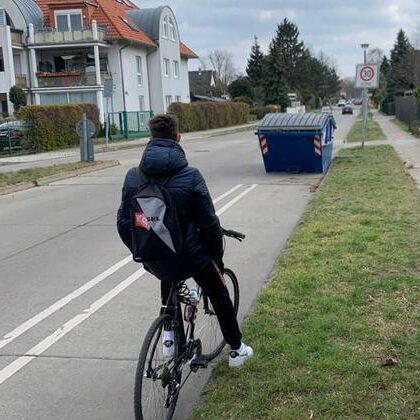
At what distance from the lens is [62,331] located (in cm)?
523

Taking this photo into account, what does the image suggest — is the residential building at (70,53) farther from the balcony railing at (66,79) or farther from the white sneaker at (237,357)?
the white sneaker at (237,357)

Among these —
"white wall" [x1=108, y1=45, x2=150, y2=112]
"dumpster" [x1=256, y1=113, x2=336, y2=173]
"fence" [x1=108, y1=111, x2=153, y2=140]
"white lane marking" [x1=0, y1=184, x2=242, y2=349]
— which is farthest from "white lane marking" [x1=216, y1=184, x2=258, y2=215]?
"white wall" [x1=108, y1=45, x2=150, y2=112]

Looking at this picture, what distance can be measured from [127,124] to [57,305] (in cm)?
3656

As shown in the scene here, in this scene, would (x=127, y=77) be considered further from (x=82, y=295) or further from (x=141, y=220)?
(x=141, y=220)

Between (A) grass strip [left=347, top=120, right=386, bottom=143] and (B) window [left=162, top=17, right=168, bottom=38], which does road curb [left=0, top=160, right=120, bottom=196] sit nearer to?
(A) grass strip [left=347, top=120, right=386, bottom=143]

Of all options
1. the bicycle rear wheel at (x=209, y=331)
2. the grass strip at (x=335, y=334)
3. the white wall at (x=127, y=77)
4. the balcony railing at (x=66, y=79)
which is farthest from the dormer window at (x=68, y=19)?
the bicycle rear wheel at (x=209, y=331)

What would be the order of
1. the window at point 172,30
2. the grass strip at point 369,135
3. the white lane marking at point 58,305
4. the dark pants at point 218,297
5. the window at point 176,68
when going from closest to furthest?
the dark pants at point 218,297
the white lane marking at point 58,305
the grass strip at point 369,135
the window at point 172,30
the window at point 176,68

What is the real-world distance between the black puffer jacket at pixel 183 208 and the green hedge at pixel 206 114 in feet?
134

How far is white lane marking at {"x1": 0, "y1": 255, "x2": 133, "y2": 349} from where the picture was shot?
5180 mm

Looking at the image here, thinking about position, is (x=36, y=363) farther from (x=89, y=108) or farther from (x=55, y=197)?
(x=89, y=108)

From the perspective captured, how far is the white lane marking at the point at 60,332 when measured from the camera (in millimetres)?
4508

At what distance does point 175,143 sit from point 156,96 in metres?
51.6

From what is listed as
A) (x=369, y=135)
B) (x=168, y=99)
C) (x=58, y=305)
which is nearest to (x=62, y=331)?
(x=58, y=305)

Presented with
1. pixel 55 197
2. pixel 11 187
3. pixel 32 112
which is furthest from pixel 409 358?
→ pixel 32 112
